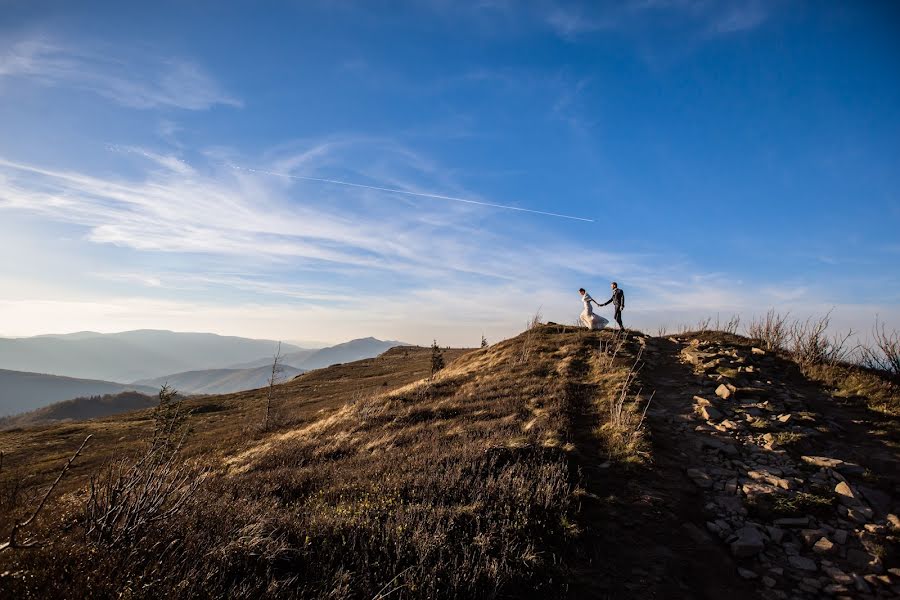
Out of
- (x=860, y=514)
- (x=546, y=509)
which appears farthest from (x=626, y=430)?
(x=546, y=509)

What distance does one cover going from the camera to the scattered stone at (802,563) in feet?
19.7

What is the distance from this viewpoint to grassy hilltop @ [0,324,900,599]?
4707 millimetres

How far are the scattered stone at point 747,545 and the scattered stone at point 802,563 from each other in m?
0.38

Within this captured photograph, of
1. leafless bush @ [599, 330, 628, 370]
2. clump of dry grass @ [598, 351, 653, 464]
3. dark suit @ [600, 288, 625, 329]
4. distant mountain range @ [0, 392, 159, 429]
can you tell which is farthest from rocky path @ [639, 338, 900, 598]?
distant mountain range @ [0, 392, 159, 429]

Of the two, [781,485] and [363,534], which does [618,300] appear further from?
[363,534]

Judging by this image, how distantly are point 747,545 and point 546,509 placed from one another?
3.18 metres

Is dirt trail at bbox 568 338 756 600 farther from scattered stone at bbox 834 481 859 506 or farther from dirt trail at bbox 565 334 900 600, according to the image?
scattered stone at bbox 834 481 859 506

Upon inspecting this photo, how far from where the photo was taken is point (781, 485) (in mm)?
7840

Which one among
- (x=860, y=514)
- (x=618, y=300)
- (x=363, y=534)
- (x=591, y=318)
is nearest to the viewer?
(x=363, y=534)

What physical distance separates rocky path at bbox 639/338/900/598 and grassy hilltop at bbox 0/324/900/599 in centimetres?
4

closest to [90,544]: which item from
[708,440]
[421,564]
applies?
[421,564]

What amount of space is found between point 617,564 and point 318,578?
434cm

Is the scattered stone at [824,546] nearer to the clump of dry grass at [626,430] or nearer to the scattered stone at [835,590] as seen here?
the scattered stone at [835,590]

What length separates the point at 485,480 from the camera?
26.1ft
